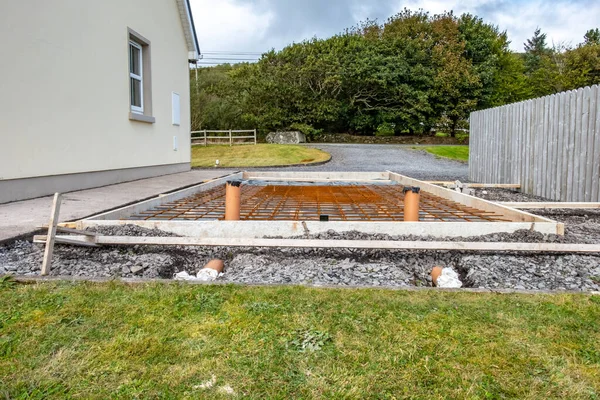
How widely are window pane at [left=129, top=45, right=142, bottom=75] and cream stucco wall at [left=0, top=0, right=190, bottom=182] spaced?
0.36 metres

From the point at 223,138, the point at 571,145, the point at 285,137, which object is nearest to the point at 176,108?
the point at 571,145

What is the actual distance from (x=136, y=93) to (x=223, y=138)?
16.1m

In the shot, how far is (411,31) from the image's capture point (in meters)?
30.3

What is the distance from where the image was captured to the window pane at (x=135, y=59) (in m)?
8.11

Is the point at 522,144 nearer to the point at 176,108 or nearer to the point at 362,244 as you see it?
the point at 362,244

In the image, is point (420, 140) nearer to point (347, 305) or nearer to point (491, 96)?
point (491, 96)

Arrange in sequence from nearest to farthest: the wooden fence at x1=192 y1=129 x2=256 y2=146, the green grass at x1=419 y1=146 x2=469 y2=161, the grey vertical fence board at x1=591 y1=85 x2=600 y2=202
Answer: the grey vertical fence board at x1=591 y1=85 x2=600 y2=202 → the green grass at x1=419 y1=146 x2=469 y2=161 → the wooden fence at x1=192 y1=129 x2=256 y2=146

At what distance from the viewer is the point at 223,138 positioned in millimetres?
24297

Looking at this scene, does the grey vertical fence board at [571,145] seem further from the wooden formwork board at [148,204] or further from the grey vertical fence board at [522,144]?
the wooden formwork board at [148,204]

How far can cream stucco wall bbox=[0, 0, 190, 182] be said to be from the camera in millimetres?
4848

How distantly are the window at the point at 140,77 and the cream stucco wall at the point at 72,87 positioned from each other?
0.18 m

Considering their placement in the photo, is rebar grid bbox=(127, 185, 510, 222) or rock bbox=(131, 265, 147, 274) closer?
rock bbox=(131, 265, 147, 274)

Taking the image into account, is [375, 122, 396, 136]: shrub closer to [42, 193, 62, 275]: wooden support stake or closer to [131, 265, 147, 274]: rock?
[131, 265, 147, 274]: rock

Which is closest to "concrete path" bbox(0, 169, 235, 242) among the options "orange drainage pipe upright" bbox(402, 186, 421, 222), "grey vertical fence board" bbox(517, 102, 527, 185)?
"orange drainage pipe upright" bbox(402, 186, 421, 222)
